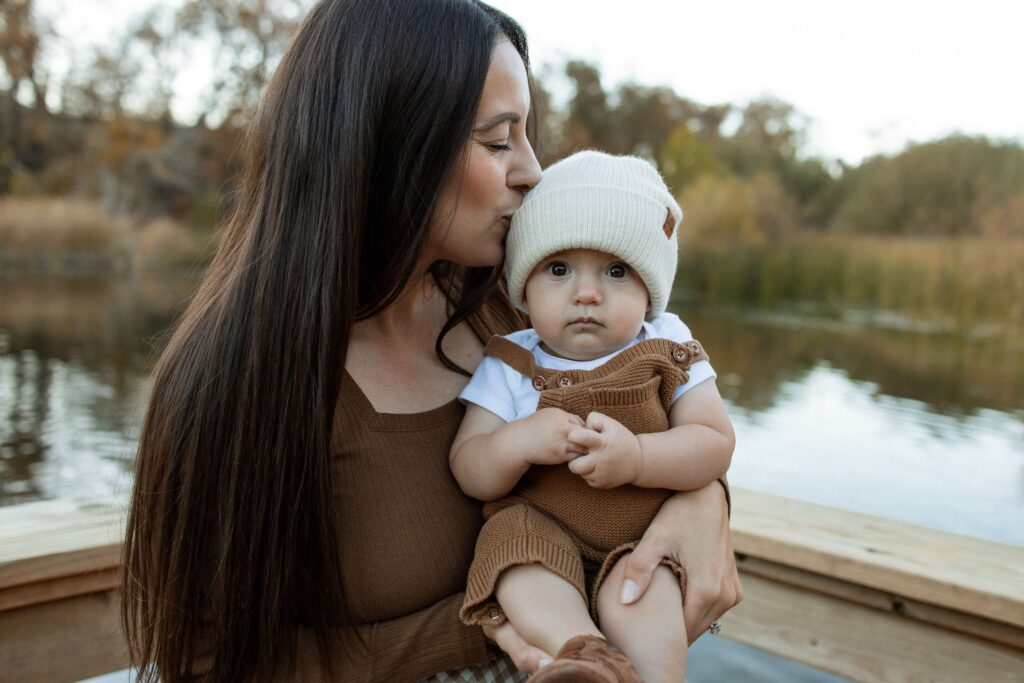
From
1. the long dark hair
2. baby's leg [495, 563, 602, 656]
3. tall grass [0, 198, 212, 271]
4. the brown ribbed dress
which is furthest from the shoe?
tall grass [0, 198, 212, 271]

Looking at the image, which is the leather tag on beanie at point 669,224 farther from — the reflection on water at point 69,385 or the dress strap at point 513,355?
the reflection on water at point 69,385

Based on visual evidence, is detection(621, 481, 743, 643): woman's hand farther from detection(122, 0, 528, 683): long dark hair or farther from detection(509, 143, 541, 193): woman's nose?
detection(509, 143, 541, 193): woman's nose

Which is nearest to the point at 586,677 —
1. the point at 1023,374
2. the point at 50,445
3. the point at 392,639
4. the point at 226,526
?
the point at 392,639

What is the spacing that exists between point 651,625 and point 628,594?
2.0 inches

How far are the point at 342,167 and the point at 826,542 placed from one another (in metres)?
1.16

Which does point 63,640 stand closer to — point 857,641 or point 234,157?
point 857,641

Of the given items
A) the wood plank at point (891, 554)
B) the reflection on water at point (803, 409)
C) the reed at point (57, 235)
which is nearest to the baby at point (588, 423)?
the wood plank at point (891, 554)

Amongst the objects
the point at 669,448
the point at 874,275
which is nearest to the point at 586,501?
the point at 669,448

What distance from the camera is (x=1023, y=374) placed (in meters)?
5.68

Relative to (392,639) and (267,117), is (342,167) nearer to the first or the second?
(267,117)

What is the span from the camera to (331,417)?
1229 mm

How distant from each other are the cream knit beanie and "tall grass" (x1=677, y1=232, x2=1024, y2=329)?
21.7ft

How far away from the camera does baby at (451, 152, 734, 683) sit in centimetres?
Result: 115

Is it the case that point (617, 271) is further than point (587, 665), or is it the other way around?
point (617, 271)
